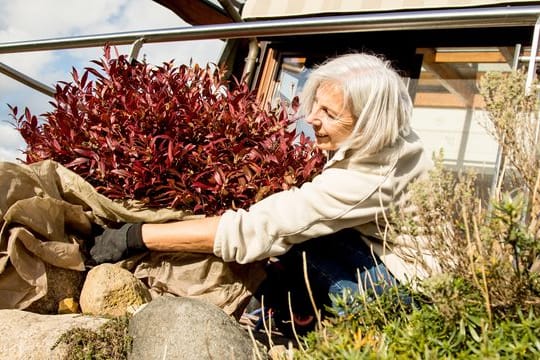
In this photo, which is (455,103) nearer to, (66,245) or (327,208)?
(327,208)

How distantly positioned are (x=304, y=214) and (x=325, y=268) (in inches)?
14.2

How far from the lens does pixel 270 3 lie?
539 centimetres

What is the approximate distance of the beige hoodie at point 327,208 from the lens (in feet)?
7.24

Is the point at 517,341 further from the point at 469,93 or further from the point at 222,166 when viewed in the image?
the point at 469,93

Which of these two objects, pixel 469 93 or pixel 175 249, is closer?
pixel 175 249

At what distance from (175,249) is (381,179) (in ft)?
2.91

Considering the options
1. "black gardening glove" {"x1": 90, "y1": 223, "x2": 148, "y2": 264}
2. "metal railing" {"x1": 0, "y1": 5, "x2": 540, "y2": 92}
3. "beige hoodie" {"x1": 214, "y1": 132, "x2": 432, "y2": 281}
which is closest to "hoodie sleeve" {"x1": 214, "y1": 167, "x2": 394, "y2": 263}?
"beige hoodie" {"x1": 214, "y1": 132, "x2": 432, "y2": 281}

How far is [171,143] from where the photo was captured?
2.46 meters

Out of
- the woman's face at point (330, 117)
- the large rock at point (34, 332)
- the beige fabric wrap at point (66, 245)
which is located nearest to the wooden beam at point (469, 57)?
the woman's face at point (330, 117)

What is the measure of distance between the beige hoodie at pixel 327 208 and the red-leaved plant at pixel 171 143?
223mm

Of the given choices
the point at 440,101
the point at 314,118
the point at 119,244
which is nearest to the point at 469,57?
the point at 440,101

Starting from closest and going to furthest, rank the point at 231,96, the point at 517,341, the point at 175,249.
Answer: the point at 517,341, the point at 175,249, the point at 231,96

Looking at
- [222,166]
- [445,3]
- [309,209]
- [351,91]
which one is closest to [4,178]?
[222,166]

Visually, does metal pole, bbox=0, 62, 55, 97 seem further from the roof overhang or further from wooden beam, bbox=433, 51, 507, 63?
wooden beam, bbox=433, 51, 507, 63
